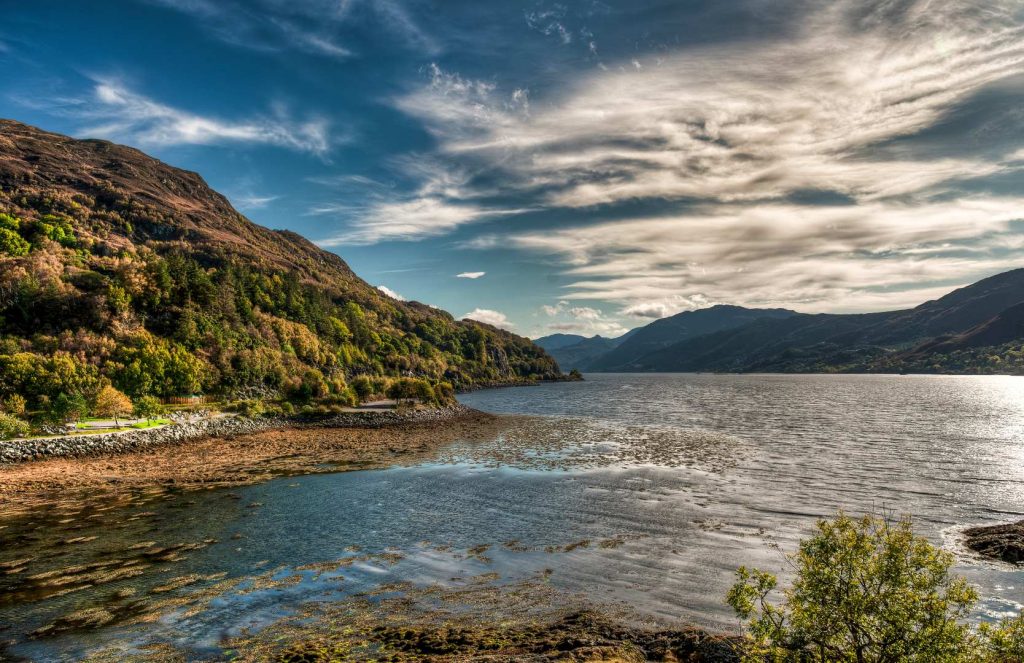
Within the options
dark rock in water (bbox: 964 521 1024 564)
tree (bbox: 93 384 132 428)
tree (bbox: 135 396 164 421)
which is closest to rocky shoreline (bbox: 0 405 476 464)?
tree (bbox: 135 396 164 421)

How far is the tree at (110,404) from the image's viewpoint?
2408 inches

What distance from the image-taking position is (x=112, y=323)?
8312 centimetres

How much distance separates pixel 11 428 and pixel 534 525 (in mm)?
56450

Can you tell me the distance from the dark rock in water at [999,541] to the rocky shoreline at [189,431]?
73.0 m

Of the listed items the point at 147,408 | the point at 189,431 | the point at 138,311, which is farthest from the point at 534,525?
the point at 138,311

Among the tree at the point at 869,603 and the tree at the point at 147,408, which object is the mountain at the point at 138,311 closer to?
the tree at the point at 147,408

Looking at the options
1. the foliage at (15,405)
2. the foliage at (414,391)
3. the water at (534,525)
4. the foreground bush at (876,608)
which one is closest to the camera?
the foreground bush at (876,608)

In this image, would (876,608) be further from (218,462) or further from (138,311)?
Result: (138,311)

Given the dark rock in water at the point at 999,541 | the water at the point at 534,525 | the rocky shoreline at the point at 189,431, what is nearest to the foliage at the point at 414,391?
the rocky shoreline at the point at 189,431

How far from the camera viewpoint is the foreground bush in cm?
840

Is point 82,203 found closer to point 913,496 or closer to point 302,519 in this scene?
point 302,519

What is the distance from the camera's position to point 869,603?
9.18 meters

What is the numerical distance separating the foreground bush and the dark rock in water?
58.5 ft

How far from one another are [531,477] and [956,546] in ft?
90.8
